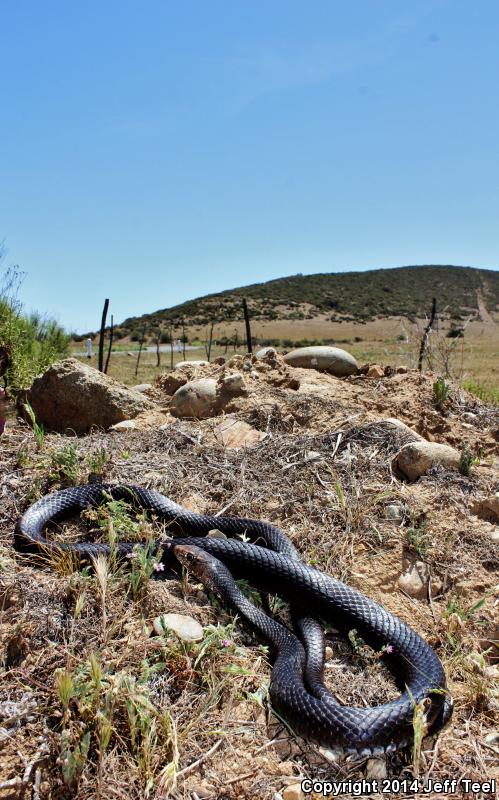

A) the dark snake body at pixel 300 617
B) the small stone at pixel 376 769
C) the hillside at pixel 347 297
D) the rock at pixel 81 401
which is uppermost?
the hillside at pixel 347 297

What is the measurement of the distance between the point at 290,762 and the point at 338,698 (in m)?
0.52

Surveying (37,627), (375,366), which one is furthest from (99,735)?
(375,366)

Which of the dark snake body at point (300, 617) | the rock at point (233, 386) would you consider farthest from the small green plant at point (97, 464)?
the rock at point (233, 386)

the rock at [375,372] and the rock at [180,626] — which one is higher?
the rock at [375,372]

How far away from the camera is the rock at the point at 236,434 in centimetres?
539

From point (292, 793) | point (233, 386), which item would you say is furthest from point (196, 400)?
point (292, 793)

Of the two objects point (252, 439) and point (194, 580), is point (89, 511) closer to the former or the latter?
point (194, 580)

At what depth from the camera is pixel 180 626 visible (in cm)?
289

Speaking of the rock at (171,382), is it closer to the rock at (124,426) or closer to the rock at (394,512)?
the rock at (124,426)

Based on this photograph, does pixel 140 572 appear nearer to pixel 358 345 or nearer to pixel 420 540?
pixel 420 540

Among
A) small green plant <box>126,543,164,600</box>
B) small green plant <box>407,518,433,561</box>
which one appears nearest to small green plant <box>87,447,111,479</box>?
small green plant <box>126,543,164,600</box>

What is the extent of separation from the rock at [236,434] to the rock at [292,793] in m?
3.24

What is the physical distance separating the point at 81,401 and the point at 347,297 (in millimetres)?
57370

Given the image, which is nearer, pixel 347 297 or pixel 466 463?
pixel 466 463
